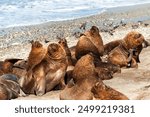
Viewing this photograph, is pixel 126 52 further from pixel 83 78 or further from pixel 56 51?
pixel 83 78

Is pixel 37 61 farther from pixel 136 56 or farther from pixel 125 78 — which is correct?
pixel 136 56

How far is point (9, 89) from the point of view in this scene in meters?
7.85

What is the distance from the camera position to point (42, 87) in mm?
8031

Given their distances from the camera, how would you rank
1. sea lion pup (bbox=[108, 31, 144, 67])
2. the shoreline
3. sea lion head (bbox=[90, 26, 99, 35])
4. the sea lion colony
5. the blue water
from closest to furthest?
the sea lion colony → sea lion head (bbox=[90, 26, 99, 35]) → sea lion pup (bbox=[108, 31, 144, 67]) → the shoreline → the blue water

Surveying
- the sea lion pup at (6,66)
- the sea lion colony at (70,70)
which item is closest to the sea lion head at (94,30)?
the sea lion colony at (70,70)

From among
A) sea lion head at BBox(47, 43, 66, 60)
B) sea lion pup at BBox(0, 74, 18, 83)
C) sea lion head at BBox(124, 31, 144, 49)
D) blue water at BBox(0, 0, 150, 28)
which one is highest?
sea lion head at BBox(47, 43, 66, 60)

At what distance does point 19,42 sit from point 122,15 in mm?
7885

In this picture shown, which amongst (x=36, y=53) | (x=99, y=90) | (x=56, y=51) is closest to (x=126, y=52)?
(x=56, y=51)

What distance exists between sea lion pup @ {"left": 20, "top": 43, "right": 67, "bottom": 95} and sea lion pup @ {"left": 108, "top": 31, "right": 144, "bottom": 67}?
1939 millimetres

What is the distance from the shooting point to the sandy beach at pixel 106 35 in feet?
26.6

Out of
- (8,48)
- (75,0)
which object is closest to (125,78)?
(8,48)

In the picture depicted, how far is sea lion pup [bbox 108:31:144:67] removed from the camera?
9.88 meters

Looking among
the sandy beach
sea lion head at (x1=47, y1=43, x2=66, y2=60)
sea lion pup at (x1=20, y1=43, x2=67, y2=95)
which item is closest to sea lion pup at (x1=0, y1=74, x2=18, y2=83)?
sea lion pup at (x1=20, y1=43, x2=67, y2=95)

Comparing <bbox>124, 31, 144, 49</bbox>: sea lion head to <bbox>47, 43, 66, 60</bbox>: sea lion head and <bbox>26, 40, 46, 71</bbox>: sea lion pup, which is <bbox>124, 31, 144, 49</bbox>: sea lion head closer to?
<bbox>47, 43, 66, 60</bbox>: sea lion head
